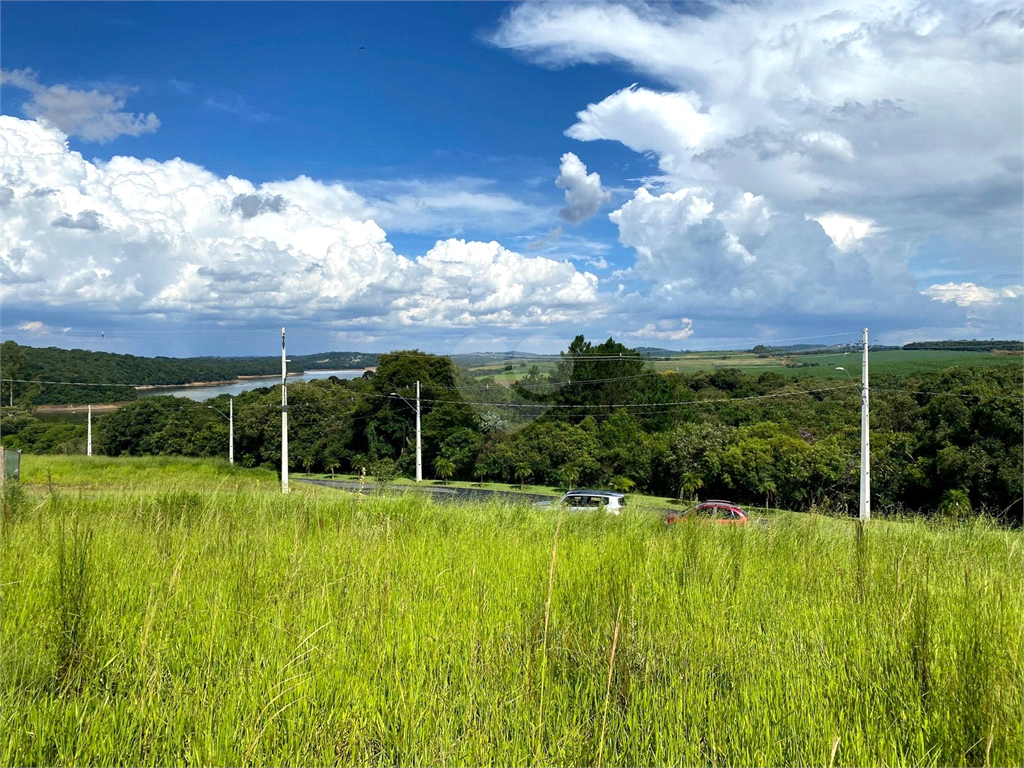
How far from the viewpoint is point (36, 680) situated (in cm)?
330

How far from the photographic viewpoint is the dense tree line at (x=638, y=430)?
32.0m

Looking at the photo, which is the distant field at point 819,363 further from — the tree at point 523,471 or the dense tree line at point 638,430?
the tree at point 523,471

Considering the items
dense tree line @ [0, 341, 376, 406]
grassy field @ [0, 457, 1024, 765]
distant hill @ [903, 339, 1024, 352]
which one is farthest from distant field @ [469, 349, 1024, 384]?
grassy field @ [0, 457, 1024, 765]

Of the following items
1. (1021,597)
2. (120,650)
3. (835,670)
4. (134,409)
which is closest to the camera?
(835,670)

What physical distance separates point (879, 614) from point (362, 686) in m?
2.90

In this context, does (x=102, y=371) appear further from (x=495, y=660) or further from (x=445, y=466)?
(x=495, y=660)

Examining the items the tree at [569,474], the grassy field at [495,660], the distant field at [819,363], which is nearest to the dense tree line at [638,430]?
the tree at [569,474]

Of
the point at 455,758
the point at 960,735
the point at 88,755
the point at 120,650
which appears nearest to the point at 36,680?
the point at 120,650

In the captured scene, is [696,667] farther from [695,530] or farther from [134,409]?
[134,409]

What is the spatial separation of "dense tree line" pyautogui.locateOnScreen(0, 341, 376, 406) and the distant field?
19081 millimetres

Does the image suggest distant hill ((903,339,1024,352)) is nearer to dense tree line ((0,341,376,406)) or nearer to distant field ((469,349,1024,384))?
distant field ((469,349,1024,384))

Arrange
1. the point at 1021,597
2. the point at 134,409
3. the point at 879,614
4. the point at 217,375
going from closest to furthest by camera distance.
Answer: the point at 879,614, the point at 1021,597, the point at 217,375, the point at 134,409

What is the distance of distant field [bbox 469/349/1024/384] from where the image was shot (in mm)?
32653

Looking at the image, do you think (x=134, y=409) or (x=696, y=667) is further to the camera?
(x=134, y=409)
